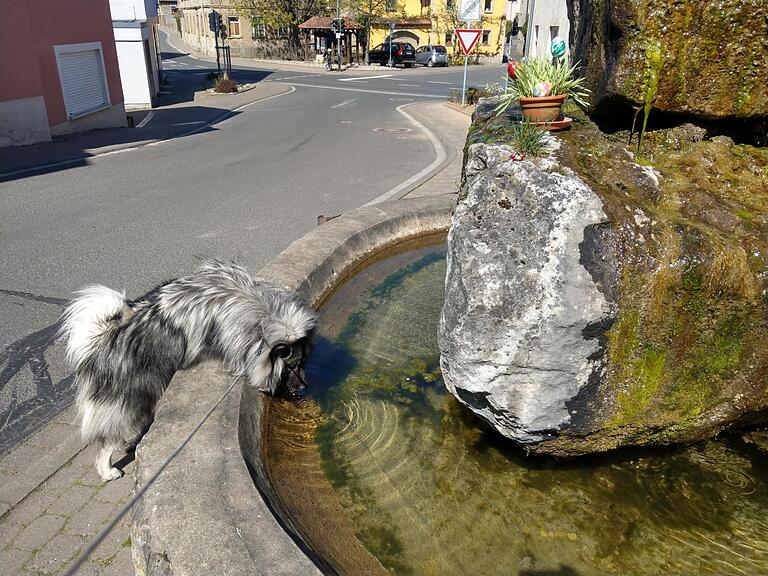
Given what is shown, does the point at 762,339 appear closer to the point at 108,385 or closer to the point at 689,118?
the point at 689,118

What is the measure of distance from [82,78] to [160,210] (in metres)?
10.5

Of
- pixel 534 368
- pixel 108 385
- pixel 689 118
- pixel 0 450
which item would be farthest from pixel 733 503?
pixel 0 450

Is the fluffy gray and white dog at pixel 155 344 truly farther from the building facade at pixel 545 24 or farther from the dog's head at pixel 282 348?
the building facade at pixel 545 24

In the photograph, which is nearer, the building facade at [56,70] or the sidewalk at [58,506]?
the sidewalk at [58,506]

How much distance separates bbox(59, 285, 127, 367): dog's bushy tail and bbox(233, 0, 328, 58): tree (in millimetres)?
50642

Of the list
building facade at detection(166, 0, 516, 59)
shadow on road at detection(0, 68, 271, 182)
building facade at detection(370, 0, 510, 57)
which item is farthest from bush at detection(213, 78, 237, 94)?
building facade at detection(370, 0, 510, 57)

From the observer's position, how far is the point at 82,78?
55.4 feet

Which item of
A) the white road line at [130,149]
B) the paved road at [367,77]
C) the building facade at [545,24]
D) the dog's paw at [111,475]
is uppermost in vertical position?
the building facade at [545,24]

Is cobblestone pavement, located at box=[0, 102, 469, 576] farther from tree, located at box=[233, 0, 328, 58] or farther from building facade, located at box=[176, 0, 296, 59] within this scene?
building facade, located at box=[176, 0, 296, 59]

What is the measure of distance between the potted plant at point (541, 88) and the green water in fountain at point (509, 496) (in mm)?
2128

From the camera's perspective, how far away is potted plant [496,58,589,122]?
4.03 metres

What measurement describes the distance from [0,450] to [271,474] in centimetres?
213

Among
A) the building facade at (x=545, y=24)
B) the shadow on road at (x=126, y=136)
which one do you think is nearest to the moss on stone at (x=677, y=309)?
the shadow on road at (x=126, y=136)

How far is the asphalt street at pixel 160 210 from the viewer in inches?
210
